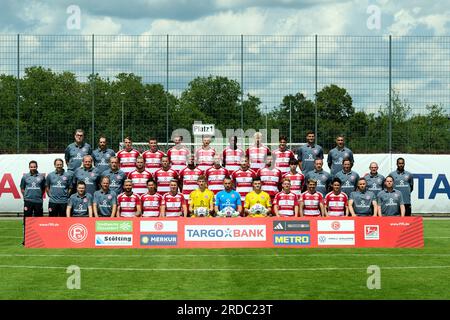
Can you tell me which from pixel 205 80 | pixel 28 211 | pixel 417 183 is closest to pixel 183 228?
pixel 28 211

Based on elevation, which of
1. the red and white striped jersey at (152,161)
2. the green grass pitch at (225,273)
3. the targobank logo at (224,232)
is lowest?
the green grass pitch at (225,273)

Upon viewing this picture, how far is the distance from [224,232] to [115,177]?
136 inches

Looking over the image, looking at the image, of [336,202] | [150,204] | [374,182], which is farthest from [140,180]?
[374,182]

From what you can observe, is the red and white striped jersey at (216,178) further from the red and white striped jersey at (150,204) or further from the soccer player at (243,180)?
the red and white striped jersey at (150,204)

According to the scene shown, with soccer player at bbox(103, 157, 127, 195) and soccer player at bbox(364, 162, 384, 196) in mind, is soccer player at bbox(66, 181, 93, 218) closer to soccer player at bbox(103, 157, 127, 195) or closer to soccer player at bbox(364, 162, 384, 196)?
soccer player at bbox(103, 157, 127, 195)

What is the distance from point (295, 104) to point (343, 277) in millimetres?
15186

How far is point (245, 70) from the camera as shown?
91.0ft

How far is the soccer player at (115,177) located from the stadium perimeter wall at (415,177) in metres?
8.95

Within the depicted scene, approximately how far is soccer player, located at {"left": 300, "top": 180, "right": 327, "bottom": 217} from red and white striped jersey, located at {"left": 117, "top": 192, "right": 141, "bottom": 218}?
13.1ft

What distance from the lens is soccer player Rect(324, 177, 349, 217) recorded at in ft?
63.3

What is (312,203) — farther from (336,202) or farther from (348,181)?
(348,181)

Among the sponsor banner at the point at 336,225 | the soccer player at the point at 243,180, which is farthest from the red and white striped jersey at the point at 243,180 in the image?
the sponsor banner at the point at 336,225

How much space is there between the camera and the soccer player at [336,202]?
19.3 metres
